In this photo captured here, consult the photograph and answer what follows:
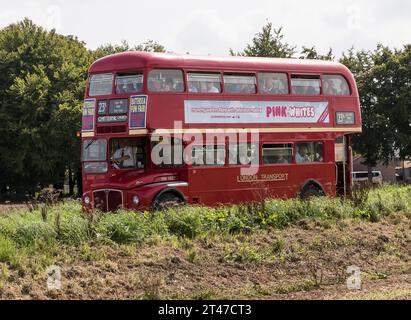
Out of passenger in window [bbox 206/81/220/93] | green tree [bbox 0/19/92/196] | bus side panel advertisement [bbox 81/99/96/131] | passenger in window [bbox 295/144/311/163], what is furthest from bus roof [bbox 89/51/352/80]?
green tree [bbox 0/19/92/196]

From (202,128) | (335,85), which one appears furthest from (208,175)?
(335,85)

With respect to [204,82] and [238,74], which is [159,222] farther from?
[238,74]

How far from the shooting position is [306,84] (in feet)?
75.8

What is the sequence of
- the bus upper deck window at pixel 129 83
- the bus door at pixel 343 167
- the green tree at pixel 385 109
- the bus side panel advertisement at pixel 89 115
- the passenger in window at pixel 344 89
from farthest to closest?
the green tree at pixel 385 109 < the bus door at pixel 343 167 < the passenger in window at pixel 344 89 < the bus side panel advertisement at pixel 89 115 < the bus upper deck window at pixel 129 83

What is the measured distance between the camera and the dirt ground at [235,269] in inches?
447

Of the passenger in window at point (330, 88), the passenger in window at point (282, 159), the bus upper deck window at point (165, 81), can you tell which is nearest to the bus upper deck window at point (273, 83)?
the passenger in window at point (330, 88)

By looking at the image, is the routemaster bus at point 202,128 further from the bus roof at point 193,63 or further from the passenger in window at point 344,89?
the passenger in window at point 344,89

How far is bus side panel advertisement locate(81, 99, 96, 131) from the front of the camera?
2061 centimetres

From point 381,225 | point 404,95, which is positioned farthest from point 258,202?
point 404,95

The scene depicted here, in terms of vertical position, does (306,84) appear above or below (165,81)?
above

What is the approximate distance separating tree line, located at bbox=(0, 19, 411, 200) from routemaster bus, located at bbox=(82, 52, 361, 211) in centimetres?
2032

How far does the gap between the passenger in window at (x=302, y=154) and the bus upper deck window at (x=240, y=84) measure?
2.76 metres

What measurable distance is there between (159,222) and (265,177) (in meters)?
8.18
